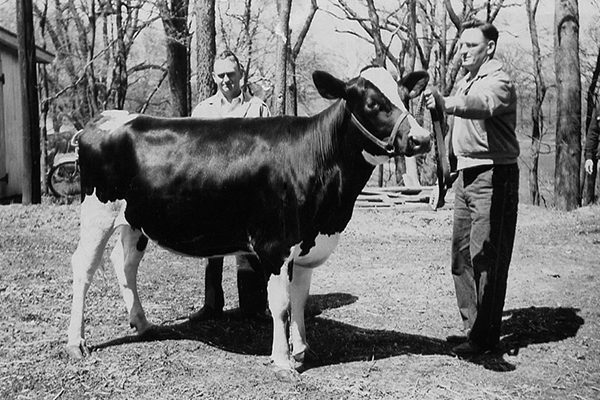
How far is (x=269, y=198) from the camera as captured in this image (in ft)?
16.1

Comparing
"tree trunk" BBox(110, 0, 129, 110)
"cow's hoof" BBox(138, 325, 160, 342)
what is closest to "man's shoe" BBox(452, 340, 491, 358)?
"cow's hoof" BBox(138, 325, 160, 342)

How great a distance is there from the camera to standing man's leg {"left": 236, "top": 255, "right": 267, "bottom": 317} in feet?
20.8

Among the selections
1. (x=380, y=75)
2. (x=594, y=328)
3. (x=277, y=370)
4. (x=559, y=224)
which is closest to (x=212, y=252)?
(x=277, y=370)

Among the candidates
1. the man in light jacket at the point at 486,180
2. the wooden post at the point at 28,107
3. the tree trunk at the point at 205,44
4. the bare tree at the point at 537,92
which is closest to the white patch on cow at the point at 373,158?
the man in light jacket at the point at 486,180

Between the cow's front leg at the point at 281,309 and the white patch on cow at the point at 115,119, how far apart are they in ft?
5.97

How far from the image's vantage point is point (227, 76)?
5961 mm

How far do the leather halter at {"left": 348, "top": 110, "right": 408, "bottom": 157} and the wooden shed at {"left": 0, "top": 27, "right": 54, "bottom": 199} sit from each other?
12.5 m

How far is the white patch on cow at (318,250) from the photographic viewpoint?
16.2ft

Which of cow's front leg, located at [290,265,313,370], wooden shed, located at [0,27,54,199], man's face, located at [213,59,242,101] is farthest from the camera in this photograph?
wooden shed, located at [0,27,54,199]

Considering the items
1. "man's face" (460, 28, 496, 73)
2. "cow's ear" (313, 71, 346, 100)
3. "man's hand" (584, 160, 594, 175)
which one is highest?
"man's face" (460, 28, 496, 73)

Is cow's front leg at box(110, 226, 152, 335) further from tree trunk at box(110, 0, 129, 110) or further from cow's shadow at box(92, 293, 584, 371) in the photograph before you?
tree trunk at box(110, 0, 129, 110)

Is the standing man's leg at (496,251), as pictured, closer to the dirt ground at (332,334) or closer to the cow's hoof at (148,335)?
the dirt ground at (332,334)

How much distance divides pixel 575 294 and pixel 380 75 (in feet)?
13.4

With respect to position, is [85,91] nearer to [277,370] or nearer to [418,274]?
[418,274]
